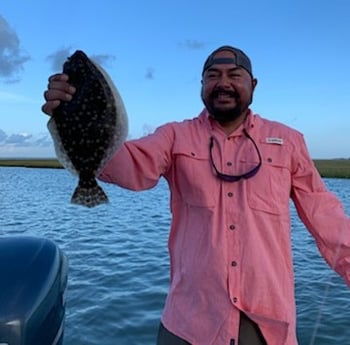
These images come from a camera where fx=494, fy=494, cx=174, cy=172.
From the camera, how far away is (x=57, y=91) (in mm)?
2215

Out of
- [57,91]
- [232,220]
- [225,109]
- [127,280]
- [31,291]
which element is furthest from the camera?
[127,280]

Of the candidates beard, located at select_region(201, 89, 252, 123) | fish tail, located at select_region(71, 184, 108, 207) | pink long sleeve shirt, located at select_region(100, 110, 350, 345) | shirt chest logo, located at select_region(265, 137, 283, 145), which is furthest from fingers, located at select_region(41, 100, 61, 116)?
shirt chest logo, located at select_region(265, 137, 283, 145)

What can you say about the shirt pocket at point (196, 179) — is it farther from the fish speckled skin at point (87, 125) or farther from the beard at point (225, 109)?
the fish speckled skin at point (87, 125)

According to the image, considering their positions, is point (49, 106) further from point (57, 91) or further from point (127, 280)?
point (127, 280)

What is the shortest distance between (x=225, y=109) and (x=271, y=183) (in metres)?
0.55

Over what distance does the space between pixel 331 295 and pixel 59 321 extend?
6940 millimetres

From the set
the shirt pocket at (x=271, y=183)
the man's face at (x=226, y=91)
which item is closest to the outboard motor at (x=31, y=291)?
the shirt pocket at (x=271, y=183)

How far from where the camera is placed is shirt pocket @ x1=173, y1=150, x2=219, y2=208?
9.98 feet

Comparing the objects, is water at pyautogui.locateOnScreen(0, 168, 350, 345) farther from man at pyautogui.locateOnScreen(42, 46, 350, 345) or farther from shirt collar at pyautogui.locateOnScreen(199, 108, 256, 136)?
shirt collar at pyautogui.locateOnScreen(199, 108, 256, 136)

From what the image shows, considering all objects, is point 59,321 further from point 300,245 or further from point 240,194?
point 300,245

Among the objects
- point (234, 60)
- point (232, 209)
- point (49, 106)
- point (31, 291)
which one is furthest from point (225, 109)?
point (31, 291)

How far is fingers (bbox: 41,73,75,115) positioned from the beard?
1.17 meters

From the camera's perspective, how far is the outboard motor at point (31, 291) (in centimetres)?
340

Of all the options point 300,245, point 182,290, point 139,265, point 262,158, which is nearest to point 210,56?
point 262,158
